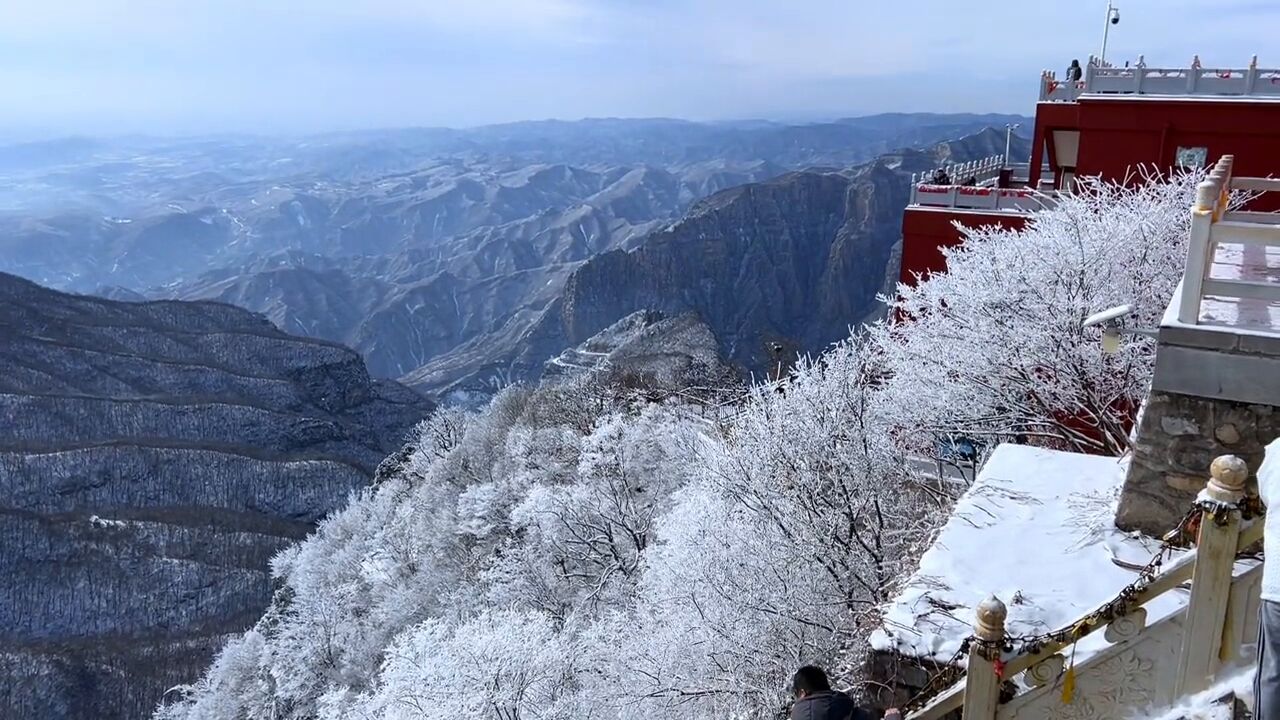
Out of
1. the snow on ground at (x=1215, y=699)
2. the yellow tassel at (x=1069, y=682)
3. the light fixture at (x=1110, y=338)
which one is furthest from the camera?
the light fixture at (x=1110, y=338)

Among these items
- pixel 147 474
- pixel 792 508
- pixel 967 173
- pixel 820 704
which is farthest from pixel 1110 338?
pixel 147 474

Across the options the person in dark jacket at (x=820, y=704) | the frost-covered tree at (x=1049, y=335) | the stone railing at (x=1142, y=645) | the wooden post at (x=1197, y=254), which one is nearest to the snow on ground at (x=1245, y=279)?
the wooden post at (x=1197, y=254)

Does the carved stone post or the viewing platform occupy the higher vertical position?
the viewing platform

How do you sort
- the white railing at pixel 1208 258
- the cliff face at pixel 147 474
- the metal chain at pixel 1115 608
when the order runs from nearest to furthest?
the metal chain at pixel 1115 608 → the white railing at pixel 1208 258 → the cliff face at pixel 147 474

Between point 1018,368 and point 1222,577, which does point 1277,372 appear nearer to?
point 1222,577

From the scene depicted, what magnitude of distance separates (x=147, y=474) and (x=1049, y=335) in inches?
3617

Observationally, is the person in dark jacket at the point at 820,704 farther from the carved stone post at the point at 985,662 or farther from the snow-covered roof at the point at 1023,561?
the snow-covered roof at the point at 1023,561

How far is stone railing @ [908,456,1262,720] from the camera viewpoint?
14.8 feet

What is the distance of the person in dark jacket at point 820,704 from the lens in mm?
5195

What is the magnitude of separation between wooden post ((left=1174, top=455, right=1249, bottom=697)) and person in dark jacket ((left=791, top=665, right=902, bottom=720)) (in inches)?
65.8

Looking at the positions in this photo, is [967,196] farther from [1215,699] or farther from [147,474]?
[147,474]

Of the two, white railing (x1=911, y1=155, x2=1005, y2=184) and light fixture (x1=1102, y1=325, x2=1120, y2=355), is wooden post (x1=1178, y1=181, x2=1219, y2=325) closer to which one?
light fixture (x1=1102, y1=325, x2=1120, y2=355)

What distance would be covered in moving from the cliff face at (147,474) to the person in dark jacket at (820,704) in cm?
6048

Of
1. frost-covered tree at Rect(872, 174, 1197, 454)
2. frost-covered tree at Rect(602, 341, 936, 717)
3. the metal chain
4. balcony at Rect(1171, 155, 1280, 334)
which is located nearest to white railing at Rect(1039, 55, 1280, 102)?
frost-covered tree at Rect(872, 174, 1197, 454)
